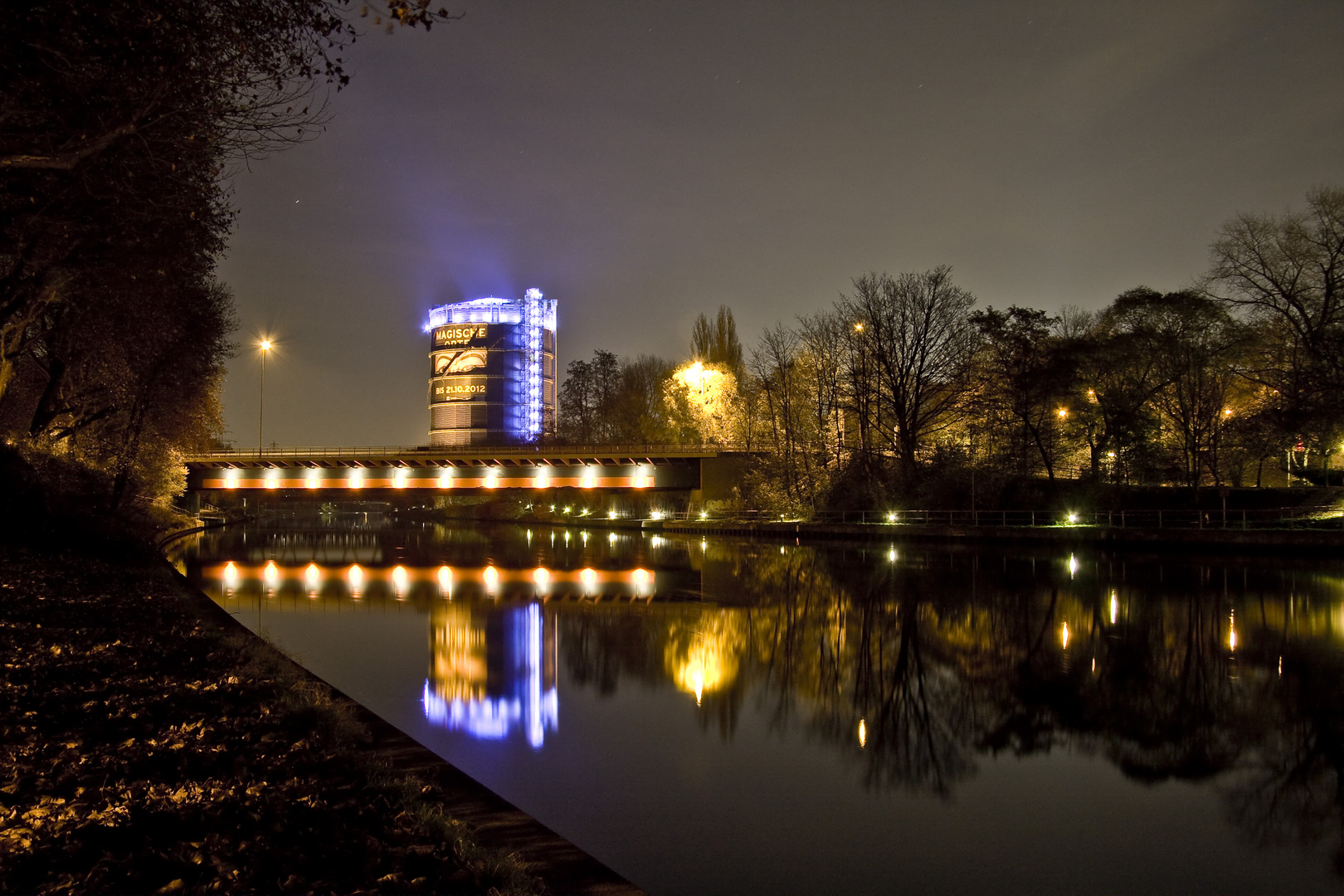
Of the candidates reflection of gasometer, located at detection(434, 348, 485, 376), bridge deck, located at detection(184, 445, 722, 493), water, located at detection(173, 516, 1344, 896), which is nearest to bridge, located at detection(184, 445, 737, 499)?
bridge deck, located at detection(184, 445, 722, 493)

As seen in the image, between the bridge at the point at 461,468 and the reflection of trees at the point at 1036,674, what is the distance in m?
41.0

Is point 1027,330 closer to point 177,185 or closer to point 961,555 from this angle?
point 961,555

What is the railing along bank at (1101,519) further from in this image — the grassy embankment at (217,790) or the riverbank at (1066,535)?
the grassy embankment at (217,790)

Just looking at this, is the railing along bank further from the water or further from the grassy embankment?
the grassy embankment

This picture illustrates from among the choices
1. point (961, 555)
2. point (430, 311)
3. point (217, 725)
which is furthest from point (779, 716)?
point (430, 311)

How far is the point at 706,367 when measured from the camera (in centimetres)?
7512

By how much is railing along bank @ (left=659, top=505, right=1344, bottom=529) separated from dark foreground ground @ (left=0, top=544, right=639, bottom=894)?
37.2 metres

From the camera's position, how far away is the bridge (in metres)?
65.4

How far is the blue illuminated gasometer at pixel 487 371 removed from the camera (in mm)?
140750

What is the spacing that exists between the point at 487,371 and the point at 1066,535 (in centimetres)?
11362

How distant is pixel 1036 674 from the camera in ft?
44.4

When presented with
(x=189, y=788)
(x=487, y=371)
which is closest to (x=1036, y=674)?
(x=189, y=788)

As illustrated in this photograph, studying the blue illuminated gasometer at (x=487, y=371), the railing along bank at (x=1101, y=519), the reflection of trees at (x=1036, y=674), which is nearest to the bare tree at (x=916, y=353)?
the railing along bank at (x=1101, y=519)

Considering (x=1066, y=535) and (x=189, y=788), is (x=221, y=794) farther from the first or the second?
(x=1066, y=535)
